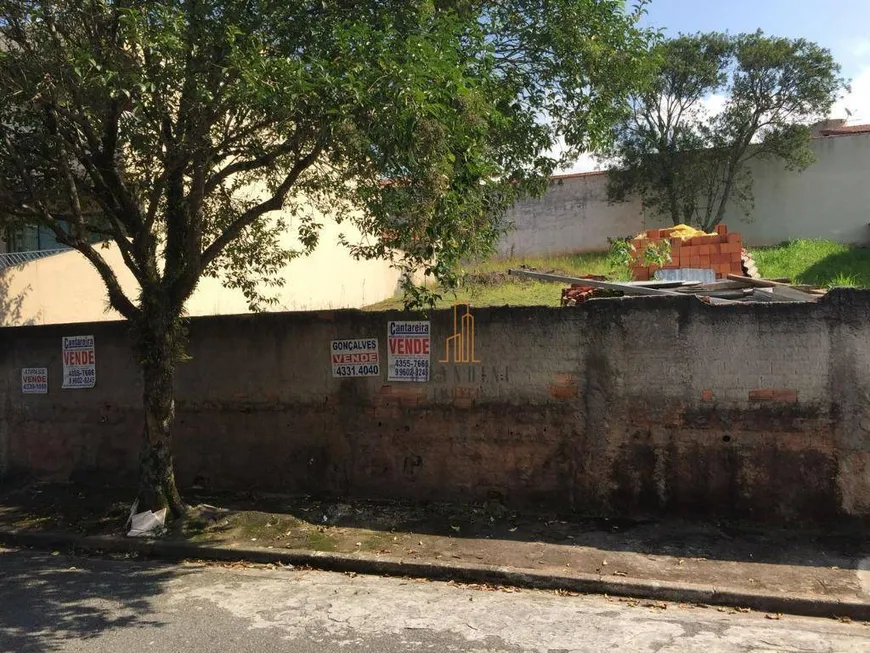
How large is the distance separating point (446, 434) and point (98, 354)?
495 cm

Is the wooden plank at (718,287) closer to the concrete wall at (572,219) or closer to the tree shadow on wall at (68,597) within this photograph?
the tree shadow on wall at (68,597)

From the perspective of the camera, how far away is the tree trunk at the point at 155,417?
6977 mm

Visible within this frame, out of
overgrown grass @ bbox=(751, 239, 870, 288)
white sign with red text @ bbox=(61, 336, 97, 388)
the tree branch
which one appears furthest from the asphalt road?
overgrown grass @ bbox=(751, 239, 870, 288)

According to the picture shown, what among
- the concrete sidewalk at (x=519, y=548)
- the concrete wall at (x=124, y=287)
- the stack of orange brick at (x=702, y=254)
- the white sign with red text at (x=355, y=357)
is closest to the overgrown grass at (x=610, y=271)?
the stack of orange brick at (x=702, y=254)

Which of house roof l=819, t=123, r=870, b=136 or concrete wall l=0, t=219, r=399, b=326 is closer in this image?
concrete wall l=0, t=219, r=399, b=326

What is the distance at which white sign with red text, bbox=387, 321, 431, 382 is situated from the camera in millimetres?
7305

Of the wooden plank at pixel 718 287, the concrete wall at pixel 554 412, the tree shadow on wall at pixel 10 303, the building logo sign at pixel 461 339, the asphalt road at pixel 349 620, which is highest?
the tree shadow on wall at pixel 10 303

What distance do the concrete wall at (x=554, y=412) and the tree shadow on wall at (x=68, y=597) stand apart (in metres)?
2.05

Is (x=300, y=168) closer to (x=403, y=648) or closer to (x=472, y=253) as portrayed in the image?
(x=472, y=253)

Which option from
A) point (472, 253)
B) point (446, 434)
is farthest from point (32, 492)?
point (472, 253)

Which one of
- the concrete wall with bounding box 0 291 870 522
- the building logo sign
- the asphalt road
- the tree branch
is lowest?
the asphalt road

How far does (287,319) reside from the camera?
7.94 meters

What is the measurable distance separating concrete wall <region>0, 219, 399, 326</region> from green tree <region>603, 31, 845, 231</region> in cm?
989

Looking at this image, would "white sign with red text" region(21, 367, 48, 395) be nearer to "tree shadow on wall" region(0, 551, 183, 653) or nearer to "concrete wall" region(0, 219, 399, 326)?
"concrete wall" region(0, 219, 399, 326)
